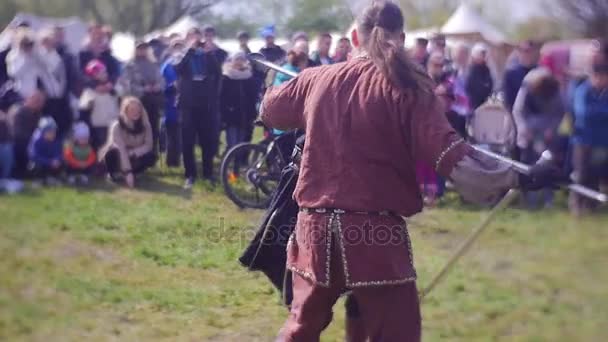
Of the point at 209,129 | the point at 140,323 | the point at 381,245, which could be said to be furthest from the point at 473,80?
the point at 381,245

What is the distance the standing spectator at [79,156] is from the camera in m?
9.53

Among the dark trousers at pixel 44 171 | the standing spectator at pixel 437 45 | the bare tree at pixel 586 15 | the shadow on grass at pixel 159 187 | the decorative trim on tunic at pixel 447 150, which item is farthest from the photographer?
the bare tree at pixel 586 15

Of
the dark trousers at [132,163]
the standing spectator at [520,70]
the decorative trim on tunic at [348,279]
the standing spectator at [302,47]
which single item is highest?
the standing spectator at [302,47]

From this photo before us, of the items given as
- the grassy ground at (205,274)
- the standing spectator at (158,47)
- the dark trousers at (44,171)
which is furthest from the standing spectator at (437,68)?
the standing spectator at (158,47)

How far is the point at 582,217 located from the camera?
8656 millimetres

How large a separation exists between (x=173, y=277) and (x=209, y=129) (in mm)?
3207

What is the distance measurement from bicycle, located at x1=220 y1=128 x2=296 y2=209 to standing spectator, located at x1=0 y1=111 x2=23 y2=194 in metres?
2.44

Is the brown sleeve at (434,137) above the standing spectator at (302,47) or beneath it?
beneath

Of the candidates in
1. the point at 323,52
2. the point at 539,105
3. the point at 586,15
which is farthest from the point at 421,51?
the point at 586,15

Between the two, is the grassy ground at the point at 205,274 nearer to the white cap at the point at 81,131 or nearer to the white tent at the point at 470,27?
the white cap at the point at 81,131

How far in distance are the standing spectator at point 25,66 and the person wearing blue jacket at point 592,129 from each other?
575cm

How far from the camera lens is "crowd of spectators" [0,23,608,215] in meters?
8.53

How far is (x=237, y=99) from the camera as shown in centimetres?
894

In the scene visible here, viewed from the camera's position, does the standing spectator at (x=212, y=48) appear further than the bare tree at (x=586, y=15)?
No
